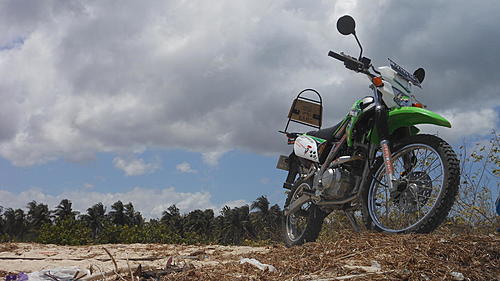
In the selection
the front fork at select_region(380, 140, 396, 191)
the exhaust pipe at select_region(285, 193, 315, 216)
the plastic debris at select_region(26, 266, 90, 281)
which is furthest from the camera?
the exhaust pipe at select_region(285, 193, 315, 216)

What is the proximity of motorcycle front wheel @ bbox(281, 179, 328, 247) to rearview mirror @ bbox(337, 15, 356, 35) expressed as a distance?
176cm

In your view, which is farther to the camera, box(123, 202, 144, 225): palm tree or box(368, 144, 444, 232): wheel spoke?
box(123, 202, 144, 225): palm tree

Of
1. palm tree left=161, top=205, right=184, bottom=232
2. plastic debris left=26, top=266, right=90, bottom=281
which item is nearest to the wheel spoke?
plastic debris left=26, top=266, right=90, bottom=281

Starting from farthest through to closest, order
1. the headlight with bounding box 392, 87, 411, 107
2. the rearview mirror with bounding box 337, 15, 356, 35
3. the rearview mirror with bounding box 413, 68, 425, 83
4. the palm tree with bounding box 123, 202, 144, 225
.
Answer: the palm tree with bounding box 123, 202, 144, 225, the rearview mirror with bounding box 413, 68, 425, 83, the rearview mirror with bounding box 337, 15, 356, 35, the headlight with bounding box 392, 87, 411, 107

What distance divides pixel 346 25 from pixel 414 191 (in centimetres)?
180

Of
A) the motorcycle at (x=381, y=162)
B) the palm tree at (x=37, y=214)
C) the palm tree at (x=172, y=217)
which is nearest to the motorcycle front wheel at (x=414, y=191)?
the motorcycle at (x=381, y=162)

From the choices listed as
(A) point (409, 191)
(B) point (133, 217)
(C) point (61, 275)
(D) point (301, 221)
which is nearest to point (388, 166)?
(A) point (409, 191)

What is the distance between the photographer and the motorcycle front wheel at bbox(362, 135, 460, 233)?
156 inches

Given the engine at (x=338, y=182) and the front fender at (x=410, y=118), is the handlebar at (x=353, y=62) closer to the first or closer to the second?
the front fender at (x=410, y=118)

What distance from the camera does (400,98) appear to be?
4.72m

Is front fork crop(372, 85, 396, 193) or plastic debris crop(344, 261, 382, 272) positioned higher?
front fork crop(372, 85, 396, 193)

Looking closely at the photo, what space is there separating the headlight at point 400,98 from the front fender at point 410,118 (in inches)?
5.9

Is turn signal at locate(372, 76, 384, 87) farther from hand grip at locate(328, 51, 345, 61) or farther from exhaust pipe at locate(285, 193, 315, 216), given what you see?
exhaust pipe at locate(285, 193, 315, 216)

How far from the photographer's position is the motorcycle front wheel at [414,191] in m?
3.97
